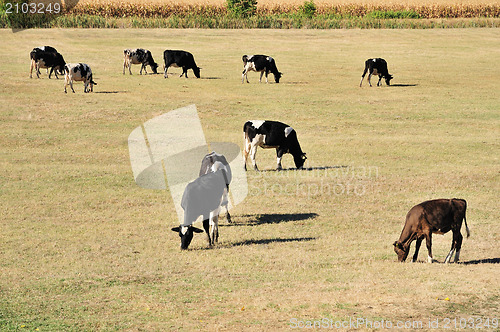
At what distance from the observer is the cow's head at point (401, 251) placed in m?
13.5

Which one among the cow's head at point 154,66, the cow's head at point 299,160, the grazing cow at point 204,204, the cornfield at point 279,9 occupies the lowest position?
the cow's head at point 299,160

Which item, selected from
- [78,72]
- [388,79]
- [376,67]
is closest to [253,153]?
[78,72]

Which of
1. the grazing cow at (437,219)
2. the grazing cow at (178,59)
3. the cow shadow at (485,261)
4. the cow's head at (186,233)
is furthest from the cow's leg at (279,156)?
the grazing cow at (178,59)

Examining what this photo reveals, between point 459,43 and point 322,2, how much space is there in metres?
38.6

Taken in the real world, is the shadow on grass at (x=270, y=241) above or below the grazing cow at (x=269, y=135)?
below

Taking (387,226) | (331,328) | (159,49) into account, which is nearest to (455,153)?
(387,226)

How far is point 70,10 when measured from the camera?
2953 inches

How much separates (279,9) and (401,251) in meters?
79.3

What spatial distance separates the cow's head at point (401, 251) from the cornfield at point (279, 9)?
67077 mm

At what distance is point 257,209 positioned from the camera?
722 inches

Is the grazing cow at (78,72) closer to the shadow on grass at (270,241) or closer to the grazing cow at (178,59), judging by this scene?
the grazing cow at (178,59)
